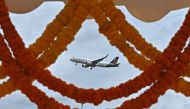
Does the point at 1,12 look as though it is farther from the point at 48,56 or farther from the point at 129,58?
the point at 129,58

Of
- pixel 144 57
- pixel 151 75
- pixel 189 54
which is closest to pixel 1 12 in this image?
pixel 151 75

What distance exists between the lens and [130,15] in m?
6.00

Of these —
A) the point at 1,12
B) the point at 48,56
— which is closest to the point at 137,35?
the point at 48,56

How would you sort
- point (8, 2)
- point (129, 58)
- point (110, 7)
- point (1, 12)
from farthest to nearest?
point (8, 2), point (129, 58), point (110, 7), point (1, 12)

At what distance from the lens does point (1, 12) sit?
12.5ft

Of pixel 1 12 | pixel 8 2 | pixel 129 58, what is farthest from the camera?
pixel 8 2

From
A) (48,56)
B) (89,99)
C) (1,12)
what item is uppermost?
(48,56)

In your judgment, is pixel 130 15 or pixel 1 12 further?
pixel 130 15

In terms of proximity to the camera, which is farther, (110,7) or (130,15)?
(130,15)

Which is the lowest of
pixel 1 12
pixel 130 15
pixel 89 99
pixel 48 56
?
pixel 89 99

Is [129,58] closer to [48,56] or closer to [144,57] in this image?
[144,57]

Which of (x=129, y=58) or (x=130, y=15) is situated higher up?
(x=130, y=15)

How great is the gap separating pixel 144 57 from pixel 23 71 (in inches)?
71.6

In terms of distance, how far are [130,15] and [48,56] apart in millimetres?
1411
